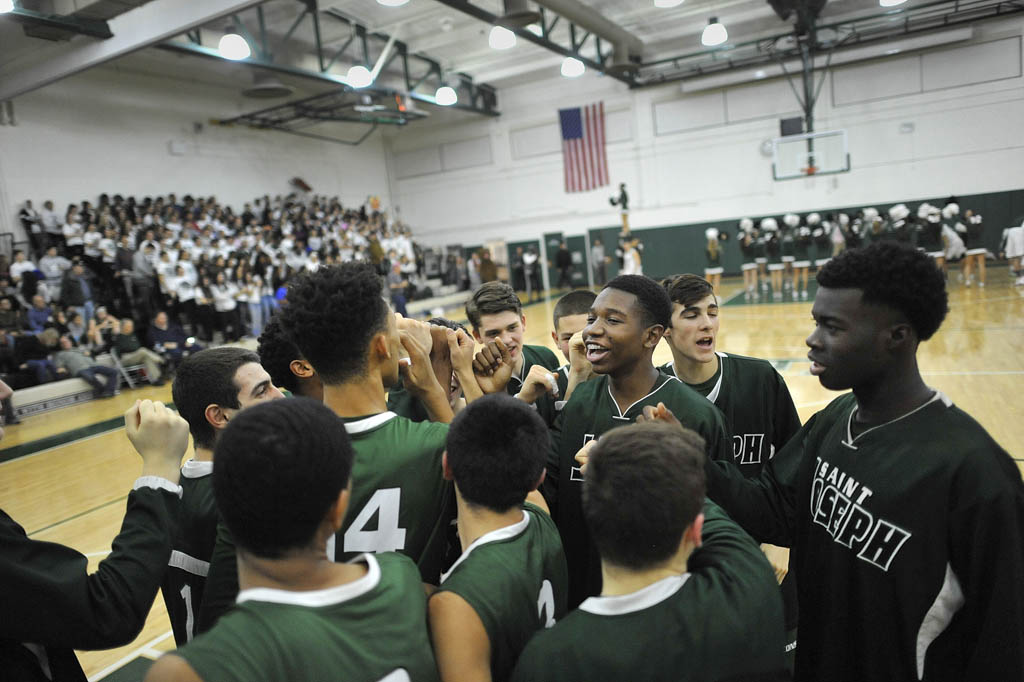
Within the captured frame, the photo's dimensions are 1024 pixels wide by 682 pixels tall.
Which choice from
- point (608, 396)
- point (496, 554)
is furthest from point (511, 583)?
point (608, 396)

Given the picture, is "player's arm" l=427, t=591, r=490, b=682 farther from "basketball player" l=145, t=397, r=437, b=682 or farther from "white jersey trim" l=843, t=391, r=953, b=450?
"white jersey trim" l=843, t=391, r=953, b=450

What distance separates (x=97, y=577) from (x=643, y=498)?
1373 mm

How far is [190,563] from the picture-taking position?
2082 millimetres

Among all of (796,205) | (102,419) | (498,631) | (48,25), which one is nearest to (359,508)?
(498,631)

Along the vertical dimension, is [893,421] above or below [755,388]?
above

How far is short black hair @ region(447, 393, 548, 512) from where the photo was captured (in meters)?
1.55

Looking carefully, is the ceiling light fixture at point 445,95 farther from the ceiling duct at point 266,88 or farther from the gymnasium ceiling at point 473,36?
the ceiling duct at point 266,88

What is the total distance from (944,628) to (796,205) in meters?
21.4

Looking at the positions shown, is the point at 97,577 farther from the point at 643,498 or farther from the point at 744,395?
the point at 744,395

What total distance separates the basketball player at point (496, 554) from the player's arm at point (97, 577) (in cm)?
81

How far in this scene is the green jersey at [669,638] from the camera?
1.27 m

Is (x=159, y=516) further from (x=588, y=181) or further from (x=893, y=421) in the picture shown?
(x=588, y=181)

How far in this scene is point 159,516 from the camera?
1746mm

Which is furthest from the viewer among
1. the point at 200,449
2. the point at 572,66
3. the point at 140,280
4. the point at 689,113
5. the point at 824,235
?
the point at 689,113
